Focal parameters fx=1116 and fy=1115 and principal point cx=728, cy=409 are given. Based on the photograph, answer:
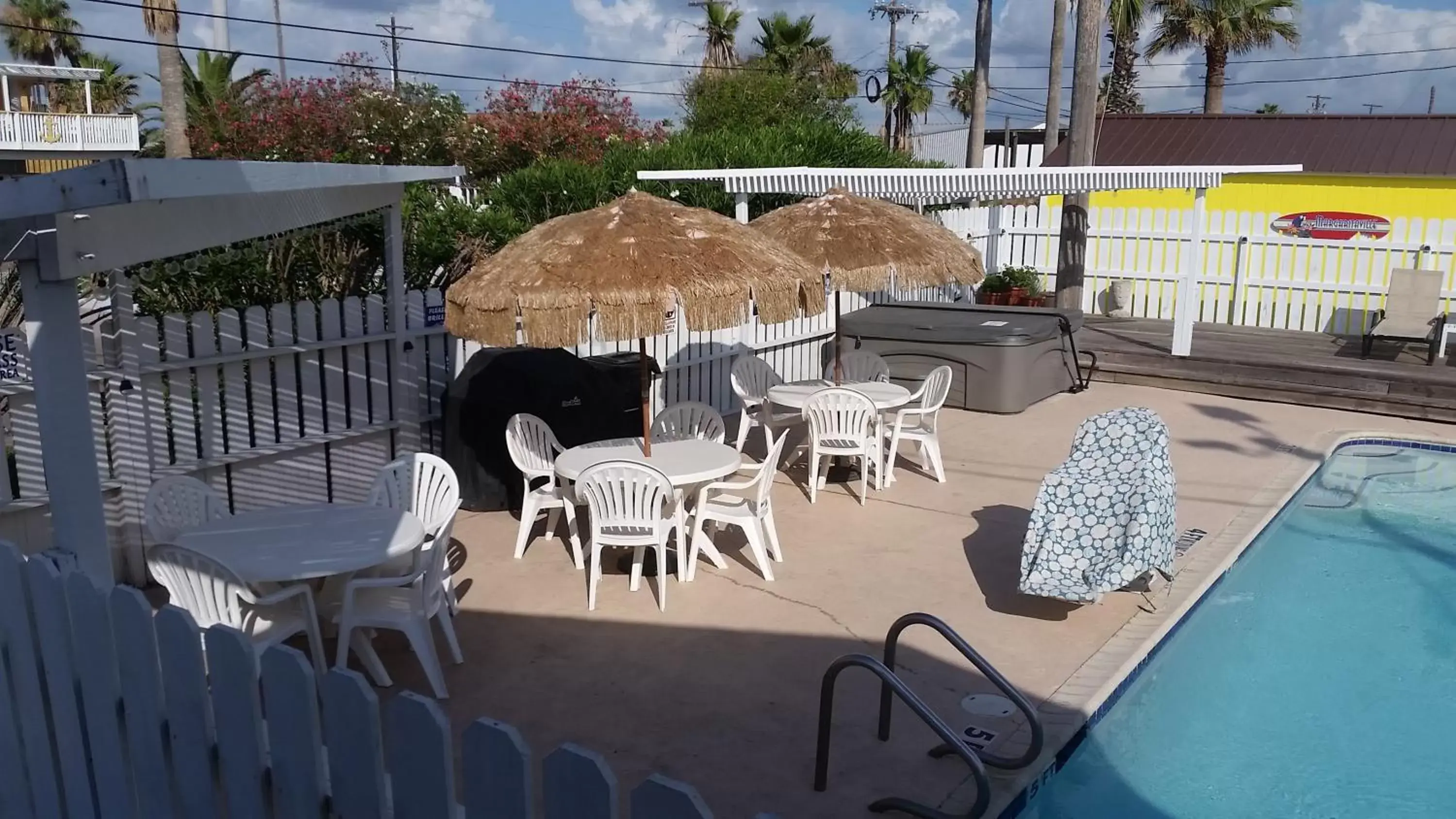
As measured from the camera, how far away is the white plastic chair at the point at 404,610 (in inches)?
179

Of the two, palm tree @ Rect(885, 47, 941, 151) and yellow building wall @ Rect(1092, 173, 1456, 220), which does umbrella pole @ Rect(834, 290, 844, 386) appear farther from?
palm tree @ Rect(885, 47, 941, 151)

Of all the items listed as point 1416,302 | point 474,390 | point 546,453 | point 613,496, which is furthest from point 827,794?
point 1416,302

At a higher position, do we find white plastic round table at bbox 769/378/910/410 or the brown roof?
the brown roof

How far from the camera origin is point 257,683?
2.57 metres

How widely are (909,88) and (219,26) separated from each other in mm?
26346

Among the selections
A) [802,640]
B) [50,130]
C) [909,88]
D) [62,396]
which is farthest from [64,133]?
[62,396]

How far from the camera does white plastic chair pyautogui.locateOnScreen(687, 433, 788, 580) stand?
6.03m

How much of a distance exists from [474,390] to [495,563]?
1388mm

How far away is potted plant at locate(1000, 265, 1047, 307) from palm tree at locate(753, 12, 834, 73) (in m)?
21.2

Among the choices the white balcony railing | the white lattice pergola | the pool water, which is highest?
the white balcony railing

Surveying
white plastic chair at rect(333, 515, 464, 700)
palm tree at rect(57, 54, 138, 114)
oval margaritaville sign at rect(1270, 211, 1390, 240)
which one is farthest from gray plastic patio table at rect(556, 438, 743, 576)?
palm tree at rect(57, 54, 138, 114)

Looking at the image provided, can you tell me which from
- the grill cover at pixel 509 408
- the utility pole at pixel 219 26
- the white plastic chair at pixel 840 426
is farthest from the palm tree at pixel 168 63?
the white plastic chair at pixel 840 426

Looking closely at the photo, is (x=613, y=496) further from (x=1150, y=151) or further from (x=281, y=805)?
(x=1150, y=151)

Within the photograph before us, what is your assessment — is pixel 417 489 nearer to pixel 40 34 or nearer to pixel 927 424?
pixel 927 424
